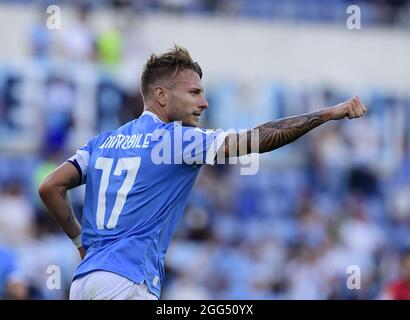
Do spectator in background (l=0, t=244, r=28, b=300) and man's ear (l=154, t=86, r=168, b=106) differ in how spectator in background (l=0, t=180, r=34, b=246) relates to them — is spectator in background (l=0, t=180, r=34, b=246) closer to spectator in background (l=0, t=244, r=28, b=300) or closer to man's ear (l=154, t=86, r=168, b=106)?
spectator in background (l=0, t=244, r=28, b=300)

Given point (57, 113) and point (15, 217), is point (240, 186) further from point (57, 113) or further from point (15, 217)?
point (15, 217)

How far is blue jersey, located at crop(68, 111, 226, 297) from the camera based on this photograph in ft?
20.4

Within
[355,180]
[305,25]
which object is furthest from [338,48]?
[355,180]

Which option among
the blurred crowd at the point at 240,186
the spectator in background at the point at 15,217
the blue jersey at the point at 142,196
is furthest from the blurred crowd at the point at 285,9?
the blue jersey at the point at 142,196

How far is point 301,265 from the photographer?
1470 cm

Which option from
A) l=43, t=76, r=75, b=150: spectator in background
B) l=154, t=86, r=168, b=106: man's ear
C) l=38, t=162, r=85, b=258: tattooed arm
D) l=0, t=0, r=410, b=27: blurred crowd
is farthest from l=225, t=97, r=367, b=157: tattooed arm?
l=0, t=0, r=410, b=27: blurred crowd

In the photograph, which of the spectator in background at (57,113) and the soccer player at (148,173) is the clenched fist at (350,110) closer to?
the soccer player at (148,173)

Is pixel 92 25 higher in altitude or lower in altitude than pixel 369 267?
higher

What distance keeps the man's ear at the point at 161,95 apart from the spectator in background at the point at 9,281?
337cm

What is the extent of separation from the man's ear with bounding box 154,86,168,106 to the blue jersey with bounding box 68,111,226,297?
202 millimetres

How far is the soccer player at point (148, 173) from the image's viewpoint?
20.2 ft

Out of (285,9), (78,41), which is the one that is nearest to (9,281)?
(78,41)
